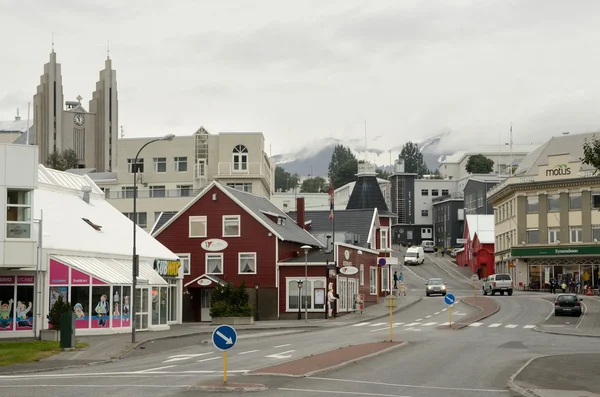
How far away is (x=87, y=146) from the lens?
171625mm

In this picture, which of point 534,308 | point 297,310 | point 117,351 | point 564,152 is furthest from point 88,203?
point 564,152

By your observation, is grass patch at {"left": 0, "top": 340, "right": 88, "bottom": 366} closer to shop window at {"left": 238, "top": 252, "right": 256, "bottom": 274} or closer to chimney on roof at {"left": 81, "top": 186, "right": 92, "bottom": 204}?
chimney on roof at {"left": 81, "top": 186, "right": 92, "bottom": 204}

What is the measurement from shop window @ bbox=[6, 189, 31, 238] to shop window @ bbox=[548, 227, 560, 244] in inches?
2646

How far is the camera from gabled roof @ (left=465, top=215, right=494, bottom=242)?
4811 inches

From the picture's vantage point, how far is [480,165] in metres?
181

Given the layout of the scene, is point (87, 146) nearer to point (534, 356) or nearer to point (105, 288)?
point (105, 288)

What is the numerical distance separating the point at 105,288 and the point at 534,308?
31687 mm

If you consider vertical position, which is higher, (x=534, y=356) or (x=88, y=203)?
(x=88, y=203)

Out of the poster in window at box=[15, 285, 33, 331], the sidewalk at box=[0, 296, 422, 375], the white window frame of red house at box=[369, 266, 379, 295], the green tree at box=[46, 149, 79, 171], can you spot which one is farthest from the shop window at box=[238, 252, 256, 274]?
the green tree at box=[46, 149, 79, 171]

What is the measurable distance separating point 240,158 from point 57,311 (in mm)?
61162

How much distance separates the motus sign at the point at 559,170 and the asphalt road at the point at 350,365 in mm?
46340

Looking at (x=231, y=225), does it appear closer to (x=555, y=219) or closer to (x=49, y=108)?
(x=555, y=219)

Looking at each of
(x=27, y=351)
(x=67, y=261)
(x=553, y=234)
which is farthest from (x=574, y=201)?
(x=27, y=351)

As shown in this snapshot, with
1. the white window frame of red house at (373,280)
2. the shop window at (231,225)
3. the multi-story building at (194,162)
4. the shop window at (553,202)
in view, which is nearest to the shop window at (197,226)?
the shop window at (231,225)
